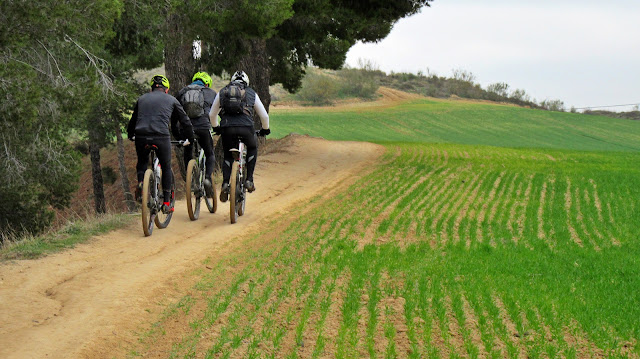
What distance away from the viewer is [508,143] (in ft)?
136

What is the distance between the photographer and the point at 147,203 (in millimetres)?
9766

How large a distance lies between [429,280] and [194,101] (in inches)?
211

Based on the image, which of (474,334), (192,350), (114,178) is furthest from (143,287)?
(114,178)

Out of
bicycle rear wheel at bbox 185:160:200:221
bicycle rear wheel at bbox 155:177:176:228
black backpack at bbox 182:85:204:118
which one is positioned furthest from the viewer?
black backpack at bbox 182:85:204:118

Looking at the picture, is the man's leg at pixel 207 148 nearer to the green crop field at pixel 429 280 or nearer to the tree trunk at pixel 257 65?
the green crop field at pixel 429 280

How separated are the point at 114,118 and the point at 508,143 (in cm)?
2411

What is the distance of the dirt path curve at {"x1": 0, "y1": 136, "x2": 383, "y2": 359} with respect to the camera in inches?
232

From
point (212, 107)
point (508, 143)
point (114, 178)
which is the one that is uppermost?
point (212, 107)

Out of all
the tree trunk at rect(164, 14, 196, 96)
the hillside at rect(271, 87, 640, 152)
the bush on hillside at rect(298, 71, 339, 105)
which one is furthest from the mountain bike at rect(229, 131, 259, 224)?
the bush on hillside at rect(298, 71, 339, 105)

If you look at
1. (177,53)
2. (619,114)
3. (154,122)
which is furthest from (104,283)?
(619,114)

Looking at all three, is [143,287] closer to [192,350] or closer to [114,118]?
[192,350]

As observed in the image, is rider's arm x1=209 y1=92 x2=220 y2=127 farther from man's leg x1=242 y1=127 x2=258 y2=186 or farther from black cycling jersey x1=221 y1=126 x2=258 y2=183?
man's leg x1=242 y1=127 x2=258 y2=186

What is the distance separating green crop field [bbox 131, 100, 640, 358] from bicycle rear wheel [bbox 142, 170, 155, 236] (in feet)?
5.32

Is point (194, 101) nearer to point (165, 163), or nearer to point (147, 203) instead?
point (165, 163)
